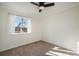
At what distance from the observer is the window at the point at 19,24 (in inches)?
136

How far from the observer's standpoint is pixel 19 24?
3.79m

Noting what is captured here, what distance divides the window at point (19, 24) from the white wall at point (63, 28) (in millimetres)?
1237

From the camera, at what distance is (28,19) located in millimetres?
4262

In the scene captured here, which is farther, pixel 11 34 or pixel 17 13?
pixel 17 13

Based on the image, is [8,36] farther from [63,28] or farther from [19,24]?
[63,28]

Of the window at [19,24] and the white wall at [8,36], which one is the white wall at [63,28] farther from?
the window at [19,24]

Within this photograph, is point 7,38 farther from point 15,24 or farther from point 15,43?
point 15,24

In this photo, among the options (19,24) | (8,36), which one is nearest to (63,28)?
(19,24)

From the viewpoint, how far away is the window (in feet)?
11.3

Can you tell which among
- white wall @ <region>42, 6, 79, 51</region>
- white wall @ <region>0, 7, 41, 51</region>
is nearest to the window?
white wall @ <region>0, 7, 41, 51</region>

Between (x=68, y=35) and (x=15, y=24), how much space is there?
2.49 meters

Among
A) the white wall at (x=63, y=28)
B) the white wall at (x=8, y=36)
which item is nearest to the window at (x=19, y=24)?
the white wall at (x=8, y=36)

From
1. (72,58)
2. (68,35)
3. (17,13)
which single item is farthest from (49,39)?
(72,58)

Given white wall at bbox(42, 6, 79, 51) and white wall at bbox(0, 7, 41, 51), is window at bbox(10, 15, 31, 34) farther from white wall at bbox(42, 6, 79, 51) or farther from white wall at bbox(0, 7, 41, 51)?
white wall at bbox(42, 6, 79, 51)
